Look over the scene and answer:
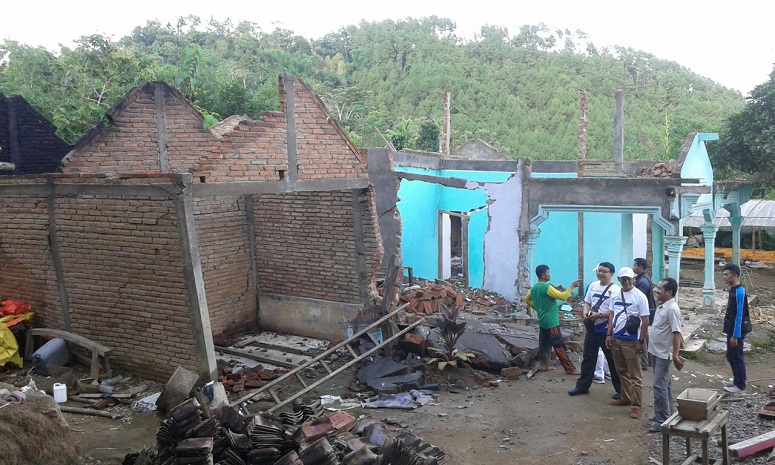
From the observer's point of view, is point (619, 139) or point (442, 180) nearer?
point (442, 180)

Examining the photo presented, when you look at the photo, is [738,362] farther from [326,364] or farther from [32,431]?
[32,431]

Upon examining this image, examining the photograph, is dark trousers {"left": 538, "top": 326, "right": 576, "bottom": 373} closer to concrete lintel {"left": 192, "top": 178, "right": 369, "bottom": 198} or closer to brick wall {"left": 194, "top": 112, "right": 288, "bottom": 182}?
concrete lintel {"left": 192, "top": 178, "right": 369, "bottom": 198}

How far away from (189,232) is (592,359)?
5.51m

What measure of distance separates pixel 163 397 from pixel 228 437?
85.8 inches

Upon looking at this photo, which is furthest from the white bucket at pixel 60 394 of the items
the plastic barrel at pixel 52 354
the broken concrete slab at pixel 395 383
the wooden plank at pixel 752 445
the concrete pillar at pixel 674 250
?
the concrete pillar at pixel 674 250

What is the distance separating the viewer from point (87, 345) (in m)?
9.45

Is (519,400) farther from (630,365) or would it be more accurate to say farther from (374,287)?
(374,287)

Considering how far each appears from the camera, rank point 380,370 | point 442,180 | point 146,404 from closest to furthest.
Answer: point 146,404 < point 380,370 < point 442,180

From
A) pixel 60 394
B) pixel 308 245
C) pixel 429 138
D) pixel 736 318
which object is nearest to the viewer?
pixel 736 318

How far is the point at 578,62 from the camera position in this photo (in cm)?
4519

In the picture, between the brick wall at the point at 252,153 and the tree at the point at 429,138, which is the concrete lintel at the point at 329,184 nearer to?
the brick wall at the point at 252,153

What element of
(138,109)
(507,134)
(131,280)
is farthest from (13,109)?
(507,134)

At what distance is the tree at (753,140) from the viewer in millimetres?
18641

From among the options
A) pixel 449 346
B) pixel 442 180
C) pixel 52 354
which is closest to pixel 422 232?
pixel 442 180
